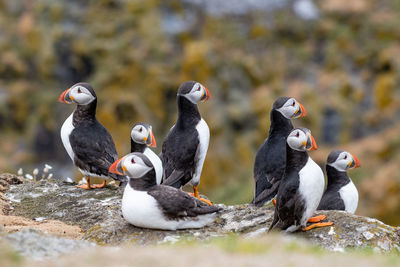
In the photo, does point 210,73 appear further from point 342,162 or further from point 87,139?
point 342,162

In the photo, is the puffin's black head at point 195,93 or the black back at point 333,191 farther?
the puffin's black head at point 195,93

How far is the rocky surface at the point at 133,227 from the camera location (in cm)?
607

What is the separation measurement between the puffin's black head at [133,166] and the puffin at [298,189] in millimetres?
1527

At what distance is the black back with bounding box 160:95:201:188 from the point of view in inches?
302

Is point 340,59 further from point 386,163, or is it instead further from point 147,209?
point 147,209

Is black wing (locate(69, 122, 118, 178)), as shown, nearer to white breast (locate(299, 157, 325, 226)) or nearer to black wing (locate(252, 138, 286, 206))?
black wing (locate(252, 138, 286, 206))

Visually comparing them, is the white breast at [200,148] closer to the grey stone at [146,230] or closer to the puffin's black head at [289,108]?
the grey stone at [146,230]

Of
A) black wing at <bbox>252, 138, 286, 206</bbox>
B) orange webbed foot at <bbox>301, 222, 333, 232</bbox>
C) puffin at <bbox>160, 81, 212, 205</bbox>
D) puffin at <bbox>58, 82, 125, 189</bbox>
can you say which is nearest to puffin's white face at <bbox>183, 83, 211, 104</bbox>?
puffin at <bbox>160, 81, 212, 205</bbox>

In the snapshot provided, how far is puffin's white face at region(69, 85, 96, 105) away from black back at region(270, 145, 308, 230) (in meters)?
3.29

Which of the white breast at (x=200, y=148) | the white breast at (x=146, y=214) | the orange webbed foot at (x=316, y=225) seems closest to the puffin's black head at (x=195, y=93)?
the white breast at (x=200, y=148)

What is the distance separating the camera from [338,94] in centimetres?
1827

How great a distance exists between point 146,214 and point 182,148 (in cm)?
182

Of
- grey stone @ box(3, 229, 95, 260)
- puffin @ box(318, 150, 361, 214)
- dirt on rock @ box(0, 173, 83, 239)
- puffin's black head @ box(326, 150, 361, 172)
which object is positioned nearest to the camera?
grey stone @ box(3, 229, 95, 260)

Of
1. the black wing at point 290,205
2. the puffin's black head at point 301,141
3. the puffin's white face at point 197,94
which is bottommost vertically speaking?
the black wing at point 290,205
